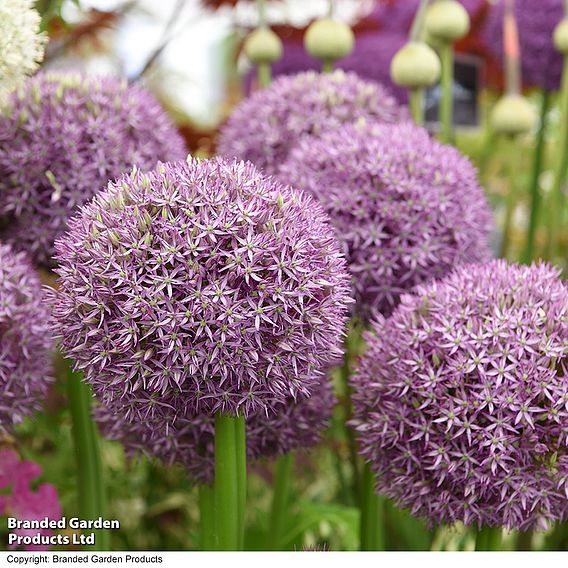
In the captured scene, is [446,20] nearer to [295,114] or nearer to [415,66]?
[415,66]

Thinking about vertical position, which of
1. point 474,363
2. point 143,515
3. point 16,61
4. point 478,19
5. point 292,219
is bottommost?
point 143,515

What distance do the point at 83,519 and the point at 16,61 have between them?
43 cm

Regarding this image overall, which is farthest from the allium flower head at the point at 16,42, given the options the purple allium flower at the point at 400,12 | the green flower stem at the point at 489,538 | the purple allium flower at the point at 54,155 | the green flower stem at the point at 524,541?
the purple allium flower at the point at 400,12

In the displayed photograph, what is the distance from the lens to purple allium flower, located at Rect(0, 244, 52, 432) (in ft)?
2.22

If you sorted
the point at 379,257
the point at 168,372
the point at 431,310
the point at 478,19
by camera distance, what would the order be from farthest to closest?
the point at 478,19, the point at 379,257, the point at 431,310, the point at 168,372

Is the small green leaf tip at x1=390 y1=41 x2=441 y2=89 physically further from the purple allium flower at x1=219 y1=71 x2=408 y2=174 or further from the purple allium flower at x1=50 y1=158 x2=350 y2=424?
the purple allium flower at x1=50 y1=158 x2=350 y2=424

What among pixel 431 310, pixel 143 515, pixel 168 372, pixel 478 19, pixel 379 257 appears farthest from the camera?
pixel 478 19

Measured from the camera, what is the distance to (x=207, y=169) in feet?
1.94

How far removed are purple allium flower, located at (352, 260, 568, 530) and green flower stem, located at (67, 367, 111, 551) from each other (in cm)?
29

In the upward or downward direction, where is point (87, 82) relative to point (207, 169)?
upward

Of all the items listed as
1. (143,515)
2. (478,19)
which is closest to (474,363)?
(143,515)

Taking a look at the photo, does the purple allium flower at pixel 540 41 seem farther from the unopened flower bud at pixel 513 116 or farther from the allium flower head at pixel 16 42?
the allium flower head at pixel 16 42

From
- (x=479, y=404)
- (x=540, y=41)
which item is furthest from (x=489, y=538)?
(x=540, y=41)

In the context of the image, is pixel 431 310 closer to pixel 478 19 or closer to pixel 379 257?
pixel 379 257
